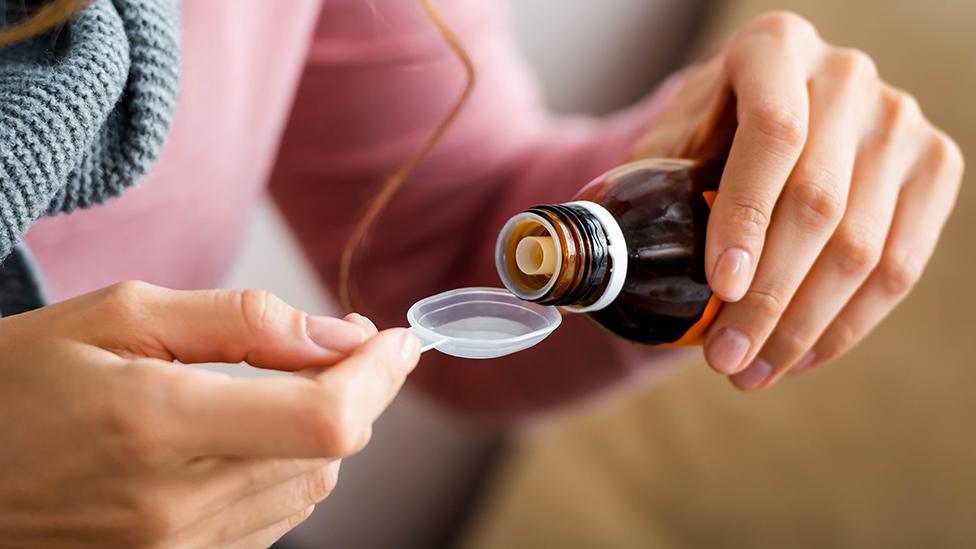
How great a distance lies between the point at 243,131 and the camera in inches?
23.7

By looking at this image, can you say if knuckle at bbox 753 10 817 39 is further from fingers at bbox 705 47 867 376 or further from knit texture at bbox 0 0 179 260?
knit texture at bbox 0 0 179 260

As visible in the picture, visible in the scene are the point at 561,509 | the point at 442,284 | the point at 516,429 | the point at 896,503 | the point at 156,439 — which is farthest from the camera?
the point at 516,429

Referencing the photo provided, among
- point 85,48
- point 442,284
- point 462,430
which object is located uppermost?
point 85,48

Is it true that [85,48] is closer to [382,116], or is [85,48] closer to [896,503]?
[382,116]

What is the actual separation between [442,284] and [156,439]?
17.1 inches

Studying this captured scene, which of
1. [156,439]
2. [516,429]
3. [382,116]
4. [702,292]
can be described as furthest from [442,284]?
[516,429]

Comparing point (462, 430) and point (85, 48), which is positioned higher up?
point (85, 48)

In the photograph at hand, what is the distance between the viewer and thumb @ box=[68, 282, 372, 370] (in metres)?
0.30

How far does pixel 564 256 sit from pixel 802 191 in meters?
0.13

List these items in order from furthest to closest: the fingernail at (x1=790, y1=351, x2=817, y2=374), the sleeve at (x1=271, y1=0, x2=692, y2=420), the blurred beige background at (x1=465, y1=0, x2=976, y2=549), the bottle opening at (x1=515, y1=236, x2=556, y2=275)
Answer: the blurred beige background at (x1=465, y1=0, x2=976, y2=549)
the sleeve at (x1=271, y1=0, x2=692, y2=420)
the fingernail at (x1=790, y1=351, x2=817, y2=374)
the bottle opening at (x1=515, y1=236, x2=556, y2=275)

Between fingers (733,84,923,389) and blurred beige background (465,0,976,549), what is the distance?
464 mm

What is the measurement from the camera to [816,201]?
417 millimetres

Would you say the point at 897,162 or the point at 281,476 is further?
the point at 897,162

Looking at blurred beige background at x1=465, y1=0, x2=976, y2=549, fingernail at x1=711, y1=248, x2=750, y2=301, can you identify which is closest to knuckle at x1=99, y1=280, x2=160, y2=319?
fingernail at x1=711, y1=248, x2=750, y2=301
